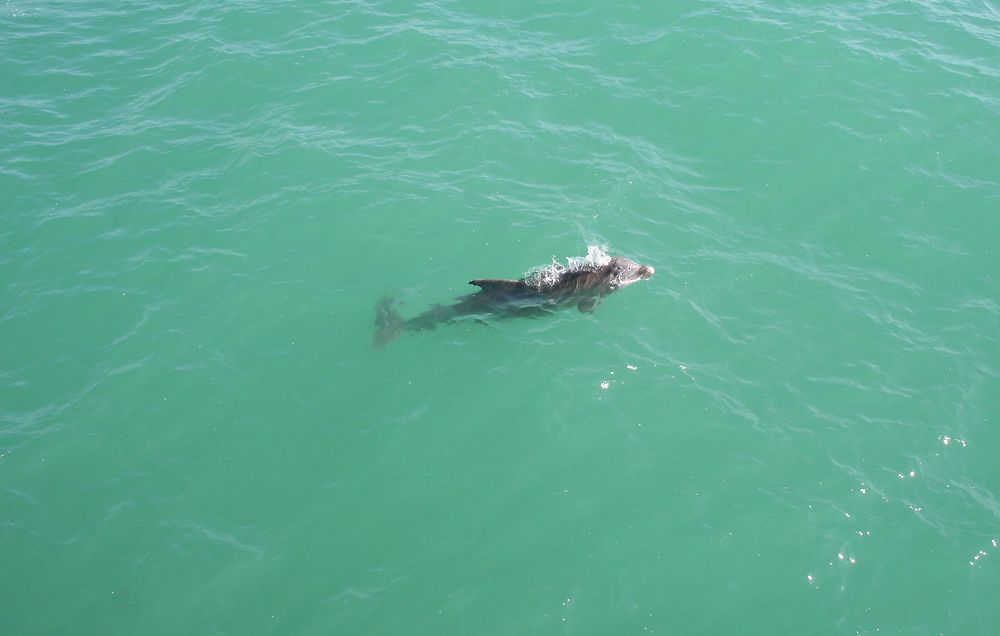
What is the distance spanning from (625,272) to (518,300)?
11.8 feet

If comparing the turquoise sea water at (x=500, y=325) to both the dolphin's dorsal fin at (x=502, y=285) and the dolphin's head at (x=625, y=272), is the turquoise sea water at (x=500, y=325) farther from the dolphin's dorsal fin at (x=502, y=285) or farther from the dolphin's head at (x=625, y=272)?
the dolphin's dorsal fin at (x=502, y=285)

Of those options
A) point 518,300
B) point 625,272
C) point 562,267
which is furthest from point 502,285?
point 625,272

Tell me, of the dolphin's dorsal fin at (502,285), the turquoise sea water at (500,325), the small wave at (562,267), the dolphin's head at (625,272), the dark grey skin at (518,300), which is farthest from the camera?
the dolphin's head at (625,272)

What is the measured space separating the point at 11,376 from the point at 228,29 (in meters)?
19.0

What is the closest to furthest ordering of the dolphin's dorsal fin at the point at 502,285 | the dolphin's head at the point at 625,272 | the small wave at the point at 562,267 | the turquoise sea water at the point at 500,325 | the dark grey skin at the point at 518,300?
the turquoise sea water at the point at 500,325 → the dolphin's dorsal fin at the point at 502,285 → the dark grey skin at the point at 518,300 → the small wave at the point at 562,267 → the dolphin's head at the point at 625,272

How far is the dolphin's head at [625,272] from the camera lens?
23.3m

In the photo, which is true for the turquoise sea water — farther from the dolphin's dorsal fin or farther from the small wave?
the dolphin's dorsal fin

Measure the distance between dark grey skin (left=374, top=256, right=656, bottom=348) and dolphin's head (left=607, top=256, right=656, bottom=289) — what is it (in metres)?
0.03

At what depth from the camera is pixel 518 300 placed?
22.7m

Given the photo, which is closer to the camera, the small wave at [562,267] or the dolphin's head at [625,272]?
the small wave at [562,267]

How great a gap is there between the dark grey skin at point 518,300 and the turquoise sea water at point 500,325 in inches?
20.6

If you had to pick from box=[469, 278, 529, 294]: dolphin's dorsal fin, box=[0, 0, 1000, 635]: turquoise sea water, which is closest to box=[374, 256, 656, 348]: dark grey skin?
box=[469, 278, 529, 294]: dolphin's dorsal fin

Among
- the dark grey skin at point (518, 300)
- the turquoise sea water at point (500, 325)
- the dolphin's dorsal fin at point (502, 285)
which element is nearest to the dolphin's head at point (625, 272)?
the dark grey skin at point (518, 300)

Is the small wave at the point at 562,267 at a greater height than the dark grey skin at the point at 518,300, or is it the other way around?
the small wave at the point at 562,267
